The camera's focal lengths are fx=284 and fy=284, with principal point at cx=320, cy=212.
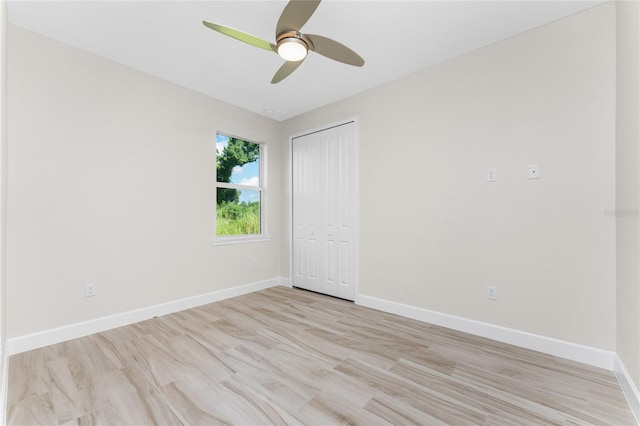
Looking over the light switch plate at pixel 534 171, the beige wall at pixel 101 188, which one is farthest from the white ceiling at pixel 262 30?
the light switch plate at pixel 534 171

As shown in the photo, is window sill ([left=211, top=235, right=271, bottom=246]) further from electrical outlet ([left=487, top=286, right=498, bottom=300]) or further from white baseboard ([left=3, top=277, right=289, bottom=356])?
electrical outlet ([left=487, top=286, right=498, bottom=300])

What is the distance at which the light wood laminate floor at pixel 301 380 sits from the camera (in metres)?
1.56

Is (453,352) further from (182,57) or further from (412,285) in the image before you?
(182,57)

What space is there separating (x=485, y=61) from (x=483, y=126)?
585 mm

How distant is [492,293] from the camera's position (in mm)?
2516

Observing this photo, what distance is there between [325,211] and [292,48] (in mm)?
2297

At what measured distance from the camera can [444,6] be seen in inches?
81.7

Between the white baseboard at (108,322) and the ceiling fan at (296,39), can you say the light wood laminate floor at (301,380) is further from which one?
the ceiling fan at (296,39)

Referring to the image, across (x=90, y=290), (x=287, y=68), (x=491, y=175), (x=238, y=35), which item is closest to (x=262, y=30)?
(x=287, y=68)

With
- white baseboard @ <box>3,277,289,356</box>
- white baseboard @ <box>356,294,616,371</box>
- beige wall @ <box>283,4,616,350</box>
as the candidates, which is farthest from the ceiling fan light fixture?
white baseboard @ <box>3,277,289,356</box>

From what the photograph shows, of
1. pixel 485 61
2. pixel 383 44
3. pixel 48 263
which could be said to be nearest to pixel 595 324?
pixel 485 61

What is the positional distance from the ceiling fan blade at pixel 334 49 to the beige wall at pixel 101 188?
2.07m

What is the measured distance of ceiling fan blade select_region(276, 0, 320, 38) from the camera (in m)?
1.58

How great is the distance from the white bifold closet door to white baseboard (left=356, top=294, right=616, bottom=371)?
29.3 inches
